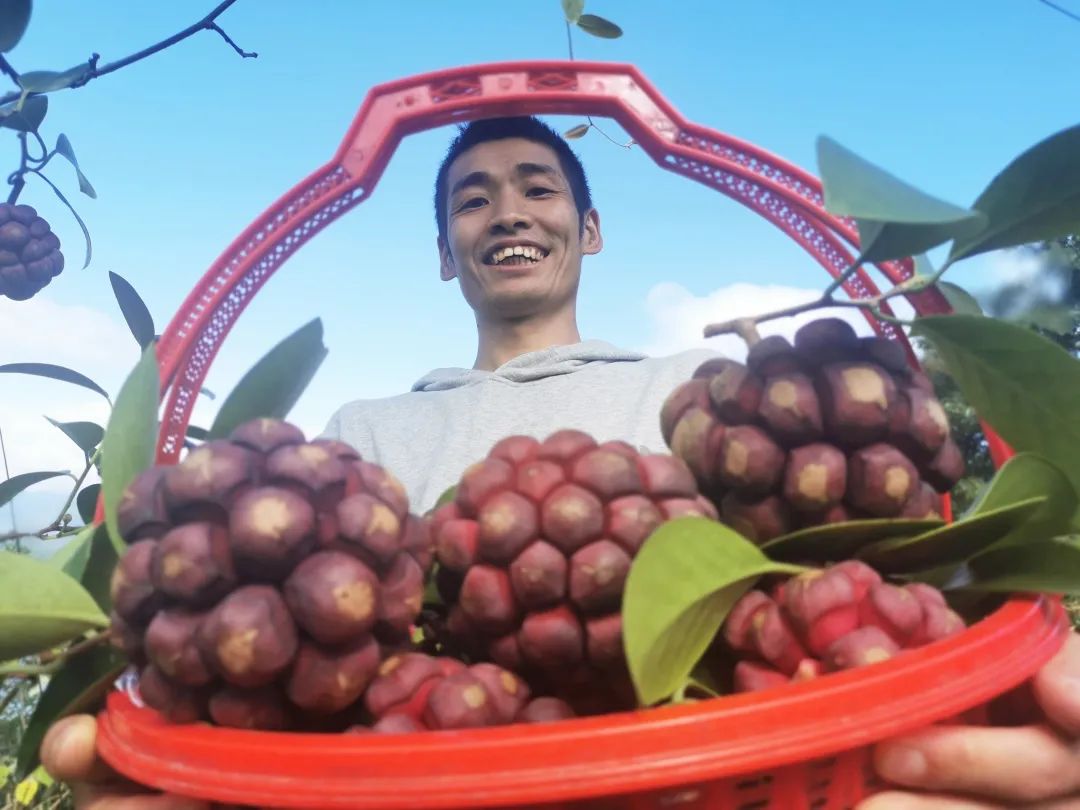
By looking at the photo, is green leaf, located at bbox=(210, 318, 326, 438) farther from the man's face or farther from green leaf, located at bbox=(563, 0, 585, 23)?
the man's face

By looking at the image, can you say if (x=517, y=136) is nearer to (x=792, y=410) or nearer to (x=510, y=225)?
(x=510, y=225)

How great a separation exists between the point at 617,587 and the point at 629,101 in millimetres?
550

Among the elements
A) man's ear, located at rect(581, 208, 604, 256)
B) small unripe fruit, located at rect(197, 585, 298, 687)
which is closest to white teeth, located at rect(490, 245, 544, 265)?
man's ear, located at rect(581, 208, 604, 256)

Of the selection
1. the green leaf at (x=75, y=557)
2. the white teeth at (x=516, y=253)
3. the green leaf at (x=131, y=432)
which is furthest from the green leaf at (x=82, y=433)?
the white teeth at (x=516, y=253)

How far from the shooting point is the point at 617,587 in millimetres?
422

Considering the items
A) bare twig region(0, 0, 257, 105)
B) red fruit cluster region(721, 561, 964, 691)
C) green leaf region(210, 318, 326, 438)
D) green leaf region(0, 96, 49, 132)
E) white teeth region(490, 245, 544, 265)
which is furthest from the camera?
white teeth region(490, 245, 544, 265)

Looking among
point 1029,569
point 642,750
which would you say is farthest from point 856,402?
point 642,750

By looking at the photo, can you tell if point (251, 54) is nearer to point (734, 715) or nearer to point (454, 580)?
point (454, 580)

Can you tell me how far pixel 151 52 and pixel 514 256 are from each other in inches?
29.9

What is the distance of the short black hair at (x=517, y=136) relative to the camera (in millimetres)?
1730

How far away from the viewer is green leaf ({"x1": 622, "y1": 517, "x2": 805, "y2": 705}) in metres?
0.35

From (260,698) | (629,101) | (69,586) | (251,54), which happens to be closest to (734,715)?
(260,698)

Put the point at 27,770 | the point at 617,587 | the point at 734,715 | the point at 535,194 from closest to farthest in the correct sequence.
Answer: the point at 734,715 < the point at 617,587 < the point at 27,770 < the point at 535,194

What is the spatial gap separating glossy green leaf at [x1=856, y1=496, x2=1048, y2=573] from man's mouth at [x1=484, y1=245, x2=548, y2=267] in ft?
3.99
